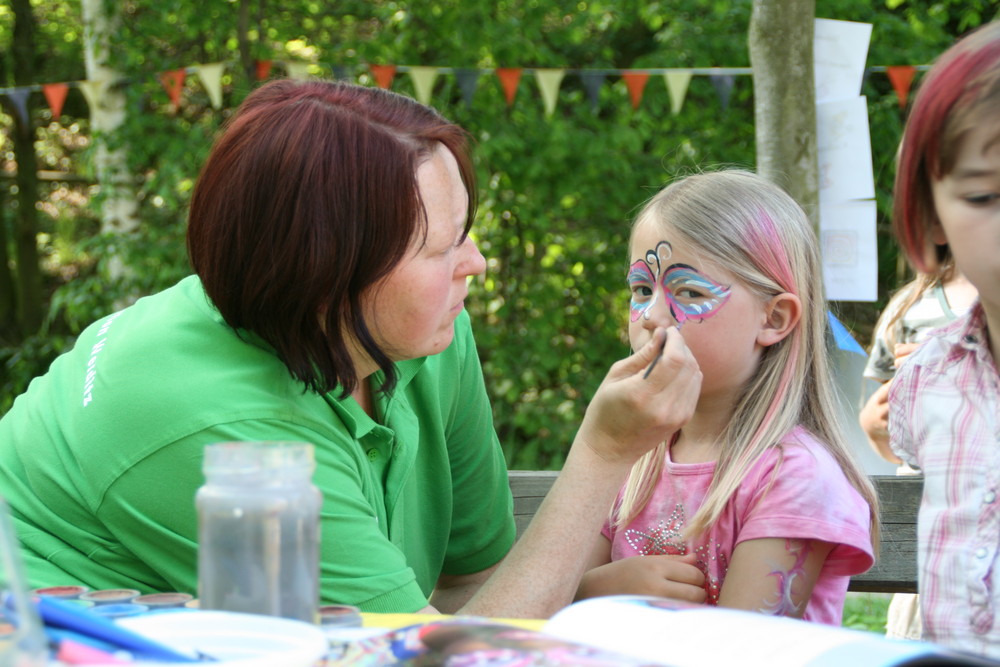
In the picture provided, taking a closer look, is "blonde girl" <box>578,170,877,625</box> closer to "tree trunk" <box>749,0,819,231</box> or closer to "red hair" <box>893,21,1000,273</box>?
"red hair" <box>893,21,1000,273</box>

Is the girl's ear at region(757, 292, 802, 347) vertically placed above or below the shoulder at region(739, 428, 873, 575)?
above

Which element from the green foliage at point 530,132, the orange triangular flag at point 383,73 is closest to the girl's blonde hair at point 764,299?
the orange triangular flag at point 383,73

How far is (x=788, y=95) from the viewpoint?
284cm

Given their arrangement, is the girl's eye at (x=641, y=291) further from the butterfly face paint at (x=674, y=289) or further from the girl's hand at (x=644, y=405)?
the girl's hand at (x=644, y=405)

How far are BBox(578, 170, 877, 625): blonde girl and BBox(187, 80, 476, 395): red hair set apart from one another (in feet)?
1.53

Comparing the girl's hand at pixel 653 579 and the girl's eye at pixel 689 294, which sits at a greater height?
the girl's eye at pixel 689 294

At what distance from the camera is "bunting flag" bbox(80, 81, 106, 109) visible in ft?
19.1

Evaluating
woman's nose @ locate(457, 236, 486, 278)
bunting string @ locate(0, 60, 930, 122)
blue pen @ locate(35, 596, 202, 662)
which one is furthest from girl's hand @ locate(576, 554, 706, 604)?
bunting string @ locate(0, 60, 930, 122)

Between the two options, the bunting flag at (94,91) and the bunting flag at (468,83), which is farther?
the bunting flag at (94,91)

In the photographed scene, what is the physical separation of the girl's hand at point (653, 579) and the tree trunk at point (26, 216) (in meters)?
7.41

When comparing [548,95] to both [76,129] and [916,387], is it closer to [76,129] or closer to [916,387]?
[916,387]

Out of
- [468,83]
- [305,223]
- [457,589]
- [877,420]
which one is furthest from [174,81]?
[305,223]

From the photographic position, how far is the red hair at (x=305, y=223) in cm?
150

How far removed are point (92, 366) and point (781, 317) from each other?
1.07 meters
